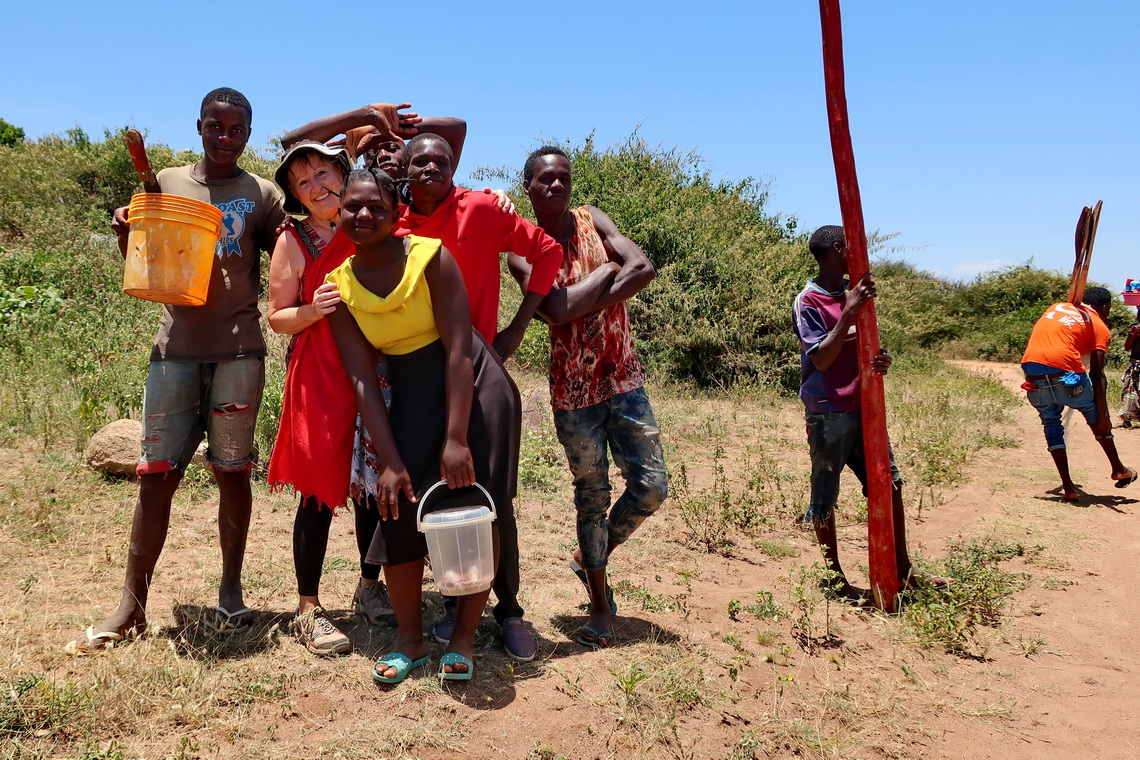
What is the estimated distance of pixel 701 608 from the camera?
371cm

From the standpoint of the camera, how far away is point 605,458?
3.26m

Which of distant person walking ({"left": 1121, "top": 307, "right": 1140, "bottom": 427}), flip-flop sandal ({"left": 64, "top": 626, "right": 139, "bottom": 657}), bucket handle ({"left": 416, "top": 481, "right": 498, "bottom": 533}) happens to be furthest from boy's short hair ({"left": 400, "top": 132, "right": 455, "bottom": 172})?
distant person walking ({"left": 1121, "top": 307, "right": 1140, "bottom": 427})

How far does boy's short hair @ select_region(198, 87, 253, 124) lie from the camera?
2.96m

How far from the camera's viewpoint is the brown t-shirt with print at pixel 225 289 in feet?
9.87

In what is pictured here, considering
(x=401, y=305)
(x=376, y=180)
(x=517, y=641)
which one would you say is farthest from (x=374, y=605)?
(x=376, y=180)

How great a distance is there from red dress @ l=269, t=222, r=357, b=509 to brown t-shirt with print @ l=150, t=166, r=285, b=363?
1.12 ft

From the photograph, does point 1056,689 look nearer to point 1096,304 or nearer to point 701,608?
point 701,608

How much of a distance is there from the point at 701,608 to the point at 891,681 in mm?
886

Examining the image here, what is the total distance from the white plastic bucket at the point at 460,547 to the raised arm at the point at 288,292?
2.44 ft

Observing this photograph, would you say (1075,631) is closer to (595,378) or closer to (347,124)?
(595,378)

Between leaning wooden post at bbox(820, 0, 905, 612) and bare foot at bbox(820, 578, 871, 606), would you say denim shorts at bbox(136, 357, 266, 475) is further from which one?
bare foot at bbox(820, 578, 871, 606)

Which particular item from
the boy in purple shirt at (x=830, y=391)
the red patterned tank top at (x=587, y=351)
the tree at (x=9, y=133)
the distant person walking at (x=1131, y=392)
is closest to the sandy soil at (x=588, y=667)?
the boy in purple shirt at (x=830, y=391)

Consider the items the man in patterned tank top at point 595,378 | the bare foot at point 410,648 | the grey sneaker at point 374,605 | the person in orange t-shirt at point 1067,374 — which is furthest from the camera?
the person in orange t-shirt at point 1067,374

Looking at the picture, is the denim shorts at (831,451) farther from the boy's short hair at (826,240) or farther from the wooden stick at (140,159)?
the wooden stick at (140,159)
